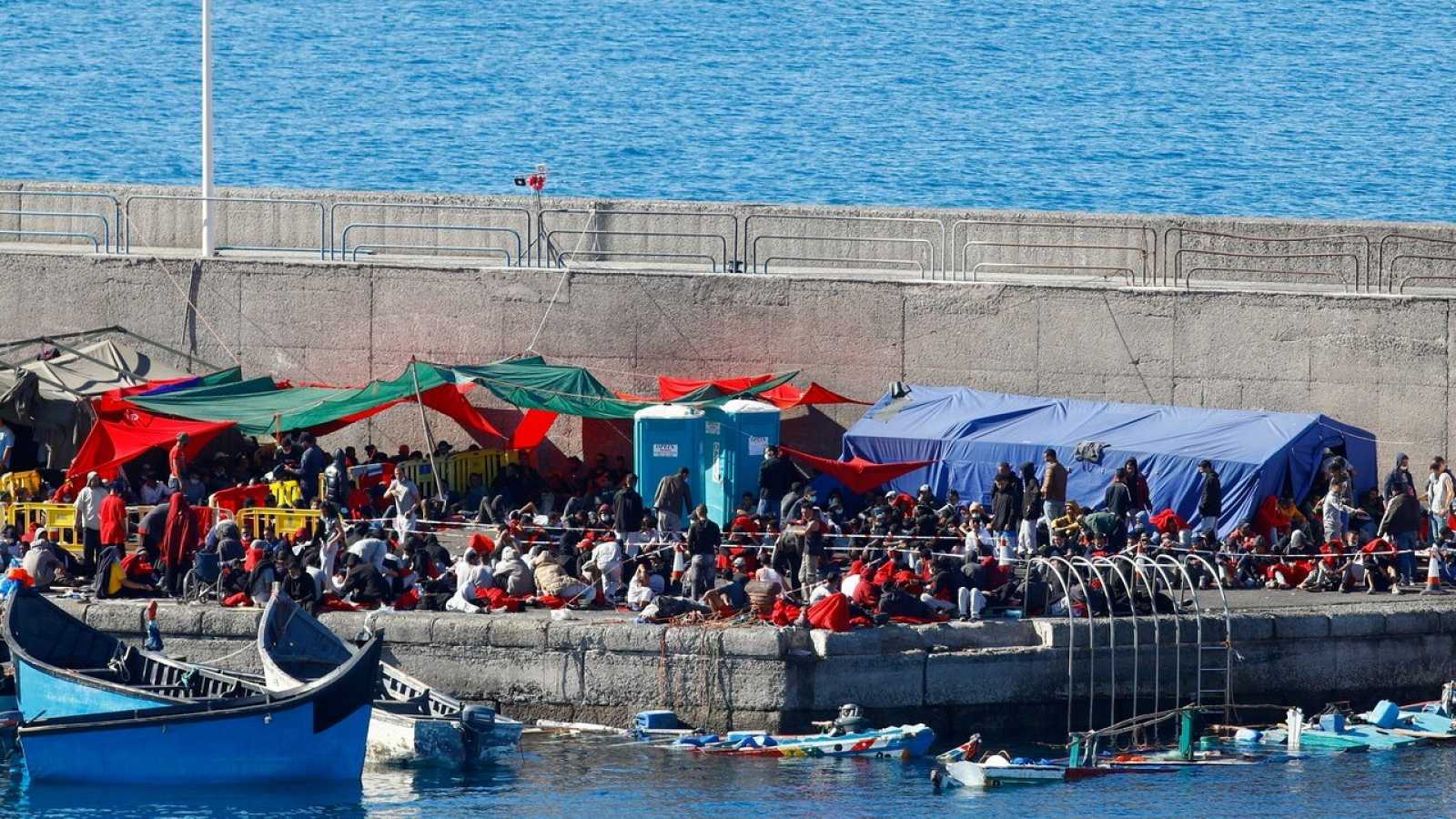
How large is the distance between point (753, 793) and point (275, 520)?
7740 mm

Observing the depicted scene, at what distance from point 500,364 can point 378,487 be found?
231 centimetres

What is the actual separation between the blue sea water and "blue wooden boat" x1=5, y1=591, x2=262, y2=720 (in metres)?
55.9

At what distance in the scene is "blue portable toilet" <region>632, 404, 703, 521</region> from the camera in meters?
26.2

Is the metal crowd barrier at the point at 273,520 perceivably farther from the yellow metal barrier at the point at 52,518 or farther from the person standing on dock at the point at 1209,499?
the person standing on dock at the point at 1209,499

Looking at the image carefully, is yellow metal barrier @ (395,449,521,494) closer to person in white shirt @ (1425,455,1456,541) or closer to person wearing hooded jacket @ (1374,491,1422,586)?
person wearing hooded jacket @ (1374,491,1422,586)

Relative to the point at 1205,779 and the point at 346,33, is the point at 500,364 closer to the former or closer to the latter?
the point at 1205,779

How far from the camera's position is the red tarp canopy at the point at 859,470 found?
2588 cm

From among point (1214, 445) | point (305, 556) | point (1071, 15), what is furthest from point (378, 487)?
point (1071, 15)

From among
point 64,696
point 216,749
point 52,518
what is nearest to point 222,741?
point 216,749

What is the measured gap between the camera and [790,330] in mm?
28562

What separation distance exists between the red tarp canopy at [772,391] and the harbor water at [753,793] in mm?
7785

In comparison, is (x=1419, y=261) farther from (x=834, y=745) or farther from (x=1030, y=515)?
(x=834, y=745)

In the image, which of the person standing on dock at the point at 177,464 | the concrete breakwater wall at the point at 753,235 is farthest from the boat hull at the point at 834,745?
the concrete breakwater wall at the point at 753,235

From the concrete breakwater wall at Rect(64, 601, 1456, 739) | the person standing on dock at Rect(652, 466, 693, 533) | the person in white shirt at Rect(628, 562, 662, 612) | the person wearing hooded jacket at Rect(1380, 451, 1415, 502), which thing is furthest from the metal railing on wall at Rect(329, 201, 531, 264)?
the person wearing hooded jacket at Rect(1380, 451, 1415, 502)
